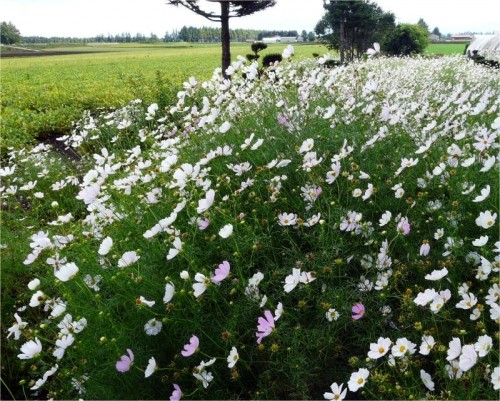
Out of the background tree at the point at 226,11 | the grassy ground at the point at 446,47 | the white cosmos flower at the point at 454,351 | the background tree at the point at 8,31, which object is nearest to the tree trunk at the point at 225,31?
the background tree at the point at 226,11

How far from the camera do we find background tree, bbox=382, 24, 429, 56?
21.9 m

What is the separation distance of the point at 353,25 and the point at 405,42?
592 centimetres

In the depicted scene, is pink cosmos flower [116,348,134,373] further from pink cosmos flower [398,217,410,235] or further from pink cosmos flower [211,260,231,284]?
pink cosmos flower [398,217,410,235]

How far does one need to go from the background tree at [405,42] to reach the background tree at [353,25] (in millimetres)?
1070

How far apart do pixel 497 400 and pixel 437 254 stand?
2.22ft

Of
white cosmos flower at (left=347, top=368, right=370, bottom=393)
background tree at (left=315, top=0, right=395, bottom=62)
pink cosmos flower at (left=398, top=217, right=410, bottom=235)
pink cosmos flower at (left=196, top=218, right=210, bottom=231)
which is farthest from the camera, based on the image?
background tree at (left=315, top=0, right=395, bottom=62)

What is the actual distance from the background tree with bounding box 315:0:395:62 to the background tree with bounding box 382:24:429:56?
3.51ft

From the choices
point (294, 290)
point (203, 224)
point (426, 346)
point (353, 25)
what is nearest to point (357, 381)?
point (426, 346)

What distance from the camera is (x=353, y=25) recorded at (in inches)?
703

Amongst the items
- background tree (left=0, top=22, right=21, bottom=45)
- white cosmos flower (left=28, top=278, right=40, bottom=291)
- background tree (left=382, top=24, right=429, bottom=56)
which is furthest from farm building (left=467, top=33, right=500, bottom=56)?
white cosmos flower (left=28, top=278, right=40, bottom=291)

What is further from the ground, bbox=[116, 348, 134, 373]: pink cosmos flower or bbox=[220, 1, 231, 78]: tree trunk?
bbox=[220, 1, 231, 78]: tree trunk

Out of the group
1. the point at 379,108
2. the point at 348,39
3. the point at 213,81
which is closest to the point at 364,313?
the point at 379,108

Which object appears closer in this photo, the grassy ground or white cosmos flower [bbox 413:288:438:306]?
white cosmos flower [bbox 413:288:438:306]

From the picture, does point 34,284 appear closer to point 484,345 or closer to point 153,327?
point 153,327
